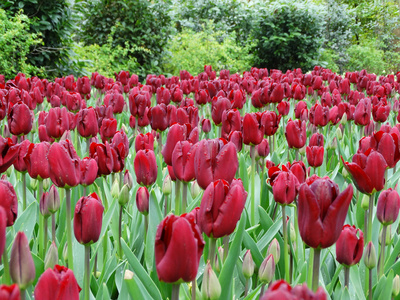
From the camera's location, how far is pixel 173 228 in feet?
2.47

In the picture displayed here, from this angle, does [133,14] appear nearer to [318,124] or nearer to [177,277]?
[318,124]

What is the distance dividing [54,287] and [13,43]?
19.1 ft

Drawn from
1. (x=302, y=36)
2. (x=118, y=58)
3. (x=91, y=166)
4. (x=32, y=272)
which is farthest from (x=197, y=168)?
(x=302, y=36)

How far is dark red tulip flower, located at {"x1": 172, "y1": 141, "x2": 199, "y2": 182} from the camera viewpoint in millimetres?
1361

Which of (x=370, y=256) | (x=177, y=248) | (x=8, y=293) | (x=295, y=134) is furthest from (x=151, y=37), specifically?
(x=8, y=293)

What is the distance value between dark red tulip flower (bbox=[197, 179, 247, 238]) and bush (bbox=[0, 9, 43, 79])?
524cm

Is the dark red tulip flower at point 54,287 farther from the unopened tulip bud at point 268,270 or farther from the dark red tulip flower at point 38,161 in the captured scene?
the dark red tulip flower at point 38,161

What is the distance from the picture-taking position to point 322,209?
89cm

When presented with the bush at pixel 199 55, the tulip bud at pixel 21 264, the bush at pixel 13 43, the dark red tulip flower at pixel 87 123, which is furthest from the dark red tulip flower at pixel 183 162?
the bush at pixel 199 55

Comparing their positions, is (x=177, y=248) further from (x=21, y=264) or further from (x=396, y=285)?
(x=396, y=285)

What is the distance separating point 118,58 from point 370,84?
21.3ft

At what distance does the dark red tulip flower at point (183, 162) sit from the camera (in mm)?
1361

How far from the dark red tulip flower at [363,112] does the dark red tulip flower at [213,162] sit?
1.74 meters

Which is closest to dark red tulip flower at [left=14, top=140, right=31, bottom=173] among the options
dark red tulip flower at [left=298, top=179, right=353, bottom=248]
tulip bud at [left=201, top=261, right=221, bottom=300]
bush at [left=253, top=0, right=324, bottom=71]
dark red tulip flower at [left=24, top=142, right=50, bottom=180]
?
dark red tulip flower at [left=24, top=142, right=50, bottom=180]
